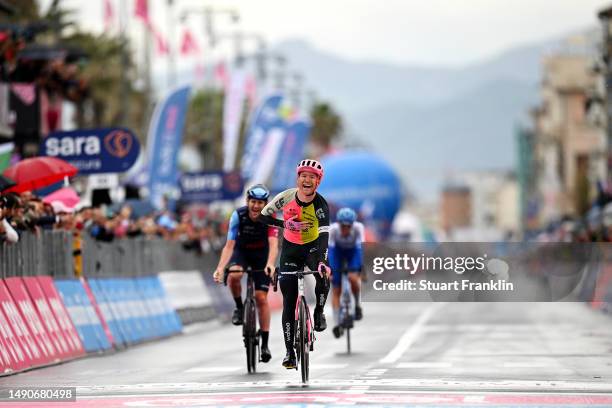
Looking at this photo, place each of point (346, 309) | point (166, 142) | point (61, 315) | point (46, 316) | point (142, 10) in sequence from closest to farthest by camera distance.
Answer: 1. point (46, 316)
2. point (61, 315)
3. point (346, 309)
4. point (166, 142)
5. point (142, 10)

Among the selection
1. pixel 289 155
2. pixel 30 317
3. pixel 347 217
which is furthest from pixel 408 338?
pixel 289 155

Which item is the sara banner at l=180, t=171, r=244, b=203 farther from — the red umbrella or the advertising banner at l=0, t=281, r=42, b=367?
the advertising banner at l=0, t=281, r=42, b=367

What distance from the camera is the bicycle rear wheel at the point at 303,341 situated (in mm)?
15273

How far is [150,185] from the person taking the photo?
42625mm

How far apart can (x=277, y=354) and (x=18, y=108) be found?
20391mm

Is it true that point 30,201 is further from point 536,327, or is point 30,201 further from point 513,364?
point 536,327

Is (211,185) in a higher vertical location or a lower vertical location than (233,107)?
lower

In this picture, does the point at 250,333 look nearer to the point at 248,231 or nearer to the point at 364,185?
the point at 248,231

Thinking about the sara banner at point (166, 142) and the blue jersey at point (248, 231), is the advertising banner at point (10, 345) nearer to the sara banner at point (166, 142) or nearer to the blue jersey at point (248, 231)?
the blue jersey at point (248, 231)

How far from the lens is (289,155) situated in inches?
2335

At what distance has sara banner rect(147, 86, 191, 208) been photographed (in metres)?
42.7

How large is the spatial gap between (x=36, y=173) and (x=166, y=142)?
19.0 metres

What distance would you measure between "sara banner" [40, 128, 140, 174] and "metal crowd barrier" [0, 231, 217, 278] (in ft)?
5.26

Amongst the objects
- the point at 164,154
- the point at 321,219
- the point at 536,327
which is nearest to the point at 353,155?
the point at 164,154
